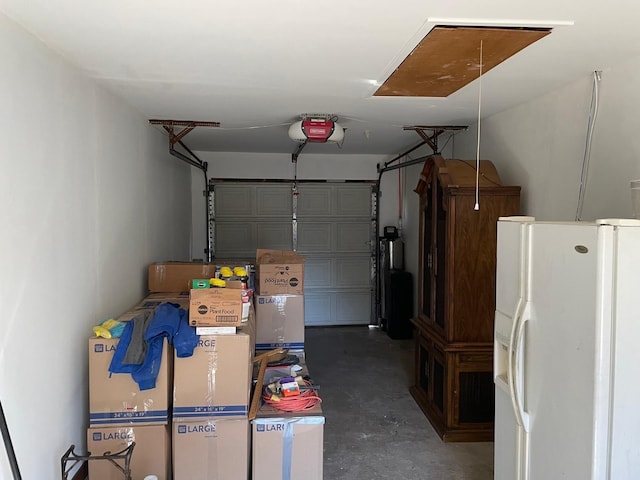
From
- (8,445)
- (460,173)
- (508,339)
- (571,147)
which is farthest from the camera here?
(460,173)

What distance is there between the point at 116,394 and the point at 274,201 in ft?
14.3

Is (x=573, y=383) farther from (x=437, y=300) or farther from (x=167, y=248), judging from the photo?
(x=167, y=248)

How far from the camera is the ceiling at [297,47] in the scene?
1.83 m

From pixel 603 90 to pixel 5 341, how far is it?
321cm

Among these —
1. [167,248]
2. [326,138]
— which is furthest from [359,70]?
[167,248]

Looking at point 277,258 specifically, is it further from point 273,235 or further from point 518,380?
point 273,235

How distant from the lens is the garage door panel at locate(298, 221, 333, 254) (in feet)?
21.9

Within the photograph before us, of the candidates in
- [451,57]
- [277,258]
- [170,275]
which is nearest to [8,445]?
[170,275]

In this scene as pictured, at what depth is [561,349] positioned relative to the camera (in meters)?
1.77

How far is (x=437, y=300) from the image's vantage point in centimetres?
364

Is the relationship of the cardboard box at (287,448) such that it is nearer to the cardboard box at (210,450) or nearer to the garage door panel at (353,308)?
the cardboard box at (210,450)

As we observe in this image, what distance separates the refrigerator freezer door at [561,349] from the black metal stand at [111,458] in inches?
73.4

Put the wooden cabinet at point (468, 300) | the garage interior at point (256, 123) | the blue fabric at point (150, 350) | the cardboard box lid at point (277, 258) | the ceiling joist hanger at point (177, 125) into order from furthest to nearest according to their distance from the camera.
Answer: the ceiling joist hanger at point (177, 125) < the cardboard box lid at point (277, 258) < the wooden cabinet at point (468, 300) < the blue fabric at point (150, 350) < the garage interior at point (256, 123)

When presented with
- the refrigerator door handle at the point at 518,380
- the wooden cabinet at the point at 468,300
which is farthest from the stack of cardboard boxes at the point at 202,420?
the wooden cabinet at the point at 468,300
